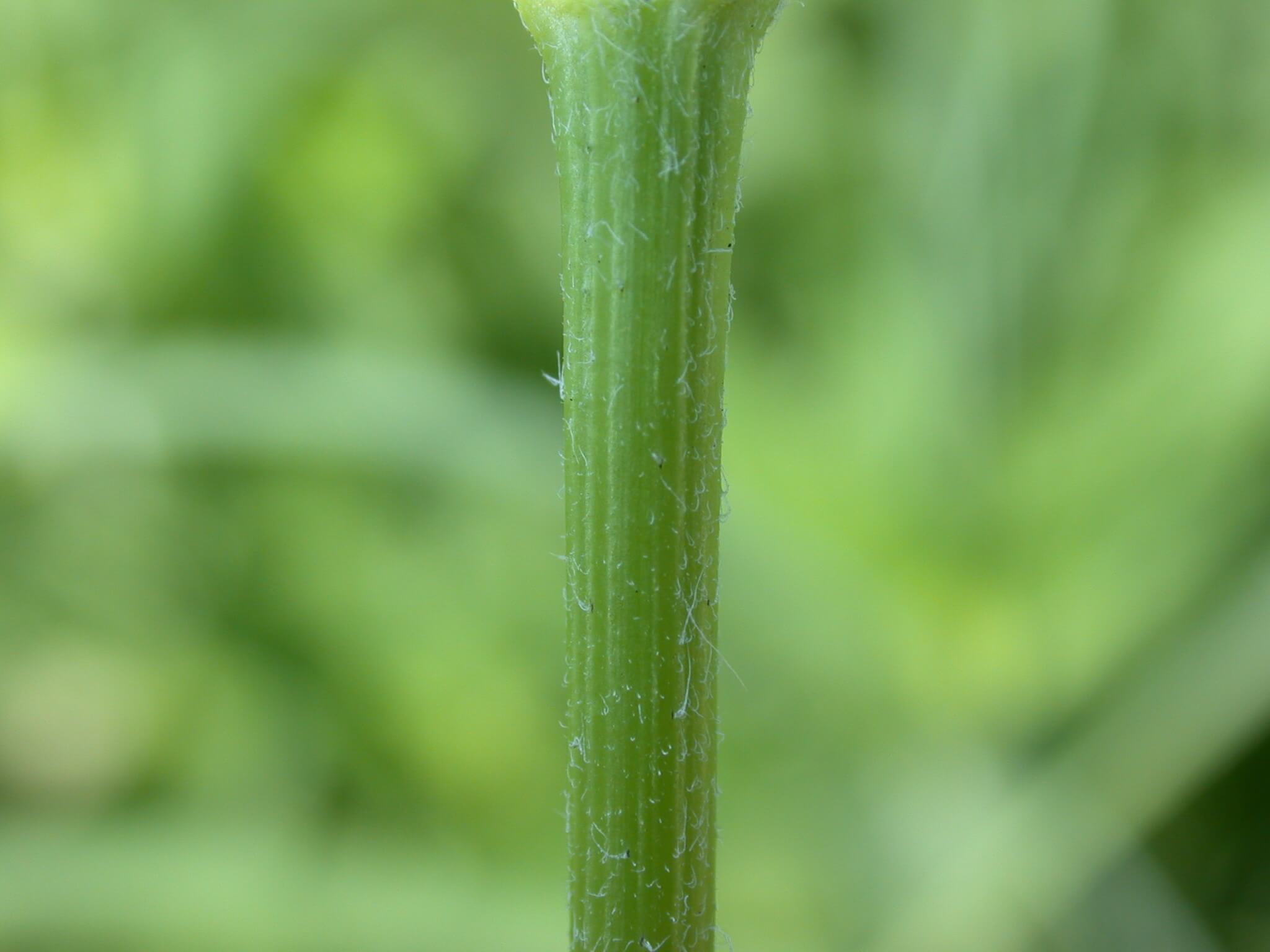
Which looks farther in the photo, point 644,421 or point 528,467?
point 528,467

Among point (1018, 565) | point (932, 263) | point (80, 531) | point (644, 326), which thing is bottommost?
point (644, 326)

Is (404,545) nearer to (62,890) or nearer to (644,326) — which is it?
(62,890)

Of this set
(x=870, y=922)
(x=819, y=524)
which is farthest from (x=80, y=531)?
(x=870, y=922)

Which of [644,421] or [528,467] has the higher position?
[528,467]

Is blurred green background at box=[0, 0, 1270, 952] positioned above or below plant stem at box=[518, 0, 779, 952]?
above

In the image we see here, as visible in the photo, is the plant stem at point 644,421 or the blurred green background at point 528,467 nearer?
the plant stem at point 644,421
